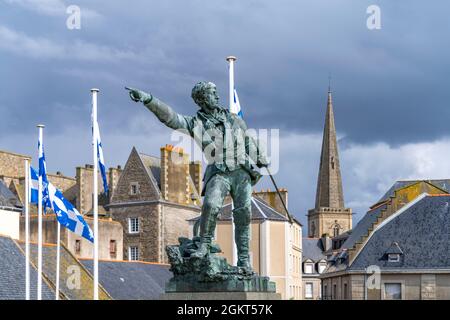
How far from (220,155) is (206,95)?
1.06m

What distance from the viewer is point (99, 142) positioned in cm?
3064

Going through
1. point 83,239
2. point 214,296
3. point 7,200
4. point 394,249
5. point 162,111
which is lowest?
point 214,296

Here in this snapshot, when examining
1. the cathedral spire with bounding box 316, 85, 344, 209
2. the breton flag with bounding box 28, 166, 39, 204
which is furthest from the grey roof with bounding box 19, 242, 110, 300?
the cathedral spire with bounding box 316, 85, 344, 209

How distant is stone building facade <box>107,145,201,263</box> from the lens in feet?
247

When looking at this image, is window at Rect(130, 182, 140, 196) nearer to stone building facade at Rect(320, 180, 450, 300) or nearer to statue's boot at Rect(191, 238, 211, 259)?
stone building facade at Rect(320, 180, 450, 300)

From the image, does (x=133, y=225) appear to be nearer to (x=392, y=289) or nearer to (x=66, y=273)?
(x=392, y=289)

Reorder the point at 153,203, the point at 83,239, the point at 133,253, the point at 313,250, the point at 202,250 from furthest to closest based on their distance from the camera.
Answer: the point at 313,250 < the point at 153,203 < the point at 133,253 < the point at 83,239 < the point at 202,250

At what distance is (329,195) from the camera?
18900cm

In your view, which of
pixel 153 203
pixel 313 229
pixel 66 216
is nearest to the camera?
pixel 66 216

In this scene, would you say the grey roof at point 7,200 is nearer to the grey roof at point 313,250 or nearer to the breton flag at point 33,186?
the breton flag at point 33,186

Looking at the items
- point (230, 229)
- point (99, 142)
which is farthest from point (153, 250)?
point (99, 142)

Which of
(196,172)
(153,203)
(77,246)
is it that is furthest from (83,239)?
(196,172)
